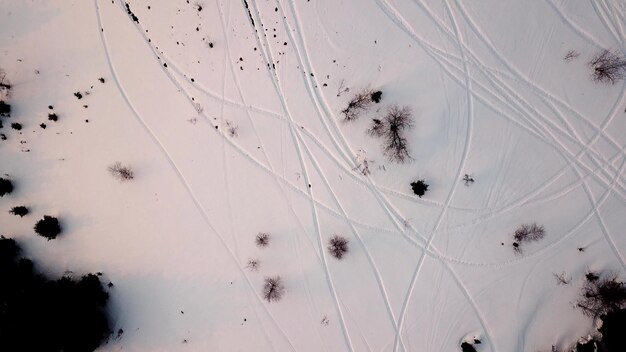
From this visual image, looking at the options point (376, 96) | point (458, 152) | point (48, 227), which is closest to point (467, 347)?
point (458, 152)

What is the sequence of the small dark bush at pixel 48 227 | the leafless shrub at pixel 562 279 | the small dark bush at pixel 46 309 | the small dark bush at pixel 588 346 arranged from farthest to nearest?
the small dark bush at pixel 48 227 → the leafless shrub at pixel 562 279 → the small dark bush at pixel 588 346 → the small dark bush at pixel 46 309

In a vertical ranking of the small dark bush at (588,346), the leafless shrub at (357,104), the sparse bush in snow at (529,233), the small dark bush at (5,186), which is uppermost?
the leafless shrub at (357,104)

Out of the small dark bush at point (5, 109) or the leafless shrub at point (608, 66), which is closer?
the leafless shrub at point (608, 66)

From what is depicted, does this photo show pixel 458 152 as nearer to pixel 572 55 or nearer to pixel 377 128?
pixel 377 128

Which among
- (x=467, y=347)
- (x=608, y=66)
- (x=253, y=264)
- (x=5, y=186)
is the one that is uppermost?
(x=608, y=66)

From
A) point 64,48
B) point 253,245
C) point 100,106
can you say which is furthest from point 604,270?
point 64,48

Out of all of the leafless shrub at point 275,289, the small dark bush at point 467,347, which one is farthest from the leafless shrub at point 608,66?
the leafless shrub at point 275,289

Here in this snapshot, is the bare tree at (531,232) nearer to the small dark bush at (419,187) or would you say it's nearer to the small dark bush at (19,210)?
the small dark bush at (419,187)

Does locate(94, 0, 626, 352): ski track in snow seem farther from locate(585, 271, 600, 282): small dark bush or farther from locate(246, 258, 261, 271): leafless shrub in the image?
locate(585, 271, 600, 282): small dark bush
